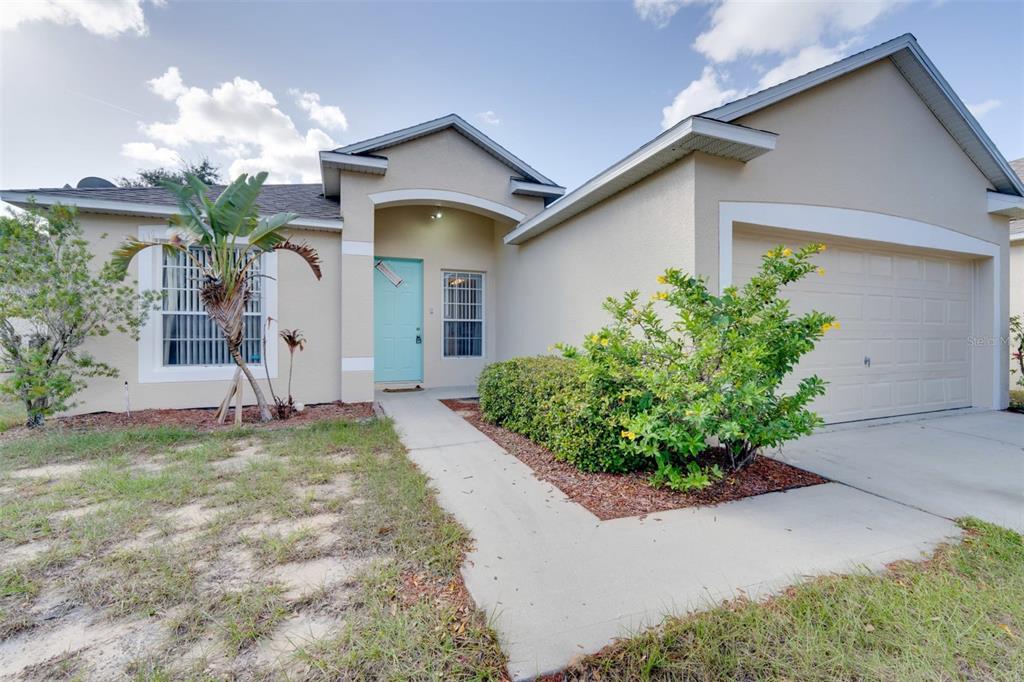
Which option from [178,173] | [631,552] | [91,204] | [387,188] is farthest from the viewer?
[178,173]

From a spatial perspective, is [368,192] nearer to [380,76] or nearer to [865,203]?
[380,76]

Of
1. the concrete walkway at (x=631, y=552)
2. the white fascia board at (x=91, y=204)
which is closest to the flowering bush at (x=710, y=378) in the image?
the concrete walkway at (x=631, y=552)

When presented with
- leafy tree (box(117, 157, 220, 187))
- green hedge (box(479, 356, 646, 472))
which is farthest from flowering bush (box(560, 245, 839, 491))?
leafy tree (box(117, 157, 220, 187))

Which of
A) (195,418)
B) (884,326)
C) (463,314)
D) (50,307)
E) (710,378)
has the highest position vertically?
(463,314)

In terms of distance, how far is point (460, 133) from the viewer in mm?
8062

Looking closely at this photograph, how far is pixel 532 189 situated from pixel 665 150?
4.32m

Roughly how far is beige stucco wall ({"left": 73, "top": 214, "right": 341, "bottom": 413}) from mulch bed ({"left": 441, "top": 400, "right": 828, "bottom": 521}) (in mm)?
4697

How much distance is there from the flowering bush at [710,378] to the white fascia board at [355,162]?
5559 mm

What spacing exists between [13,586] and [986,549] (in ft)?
19.2

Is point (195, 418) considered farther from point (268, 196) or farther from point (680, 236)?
point (680, 236)

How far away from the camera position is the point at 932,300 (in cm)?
666

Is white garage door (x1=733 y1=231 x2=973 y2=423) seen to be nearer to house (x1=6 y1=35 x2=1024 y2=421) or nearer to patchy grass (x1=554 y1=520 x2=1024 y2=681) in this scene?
house (x1=6 y1=35 x2=1024 y2=421)

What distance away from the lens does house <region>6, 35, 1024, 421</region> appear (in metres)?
4.80

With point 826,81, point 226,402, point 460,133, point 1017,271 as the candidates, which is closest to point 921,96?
point 826,81
